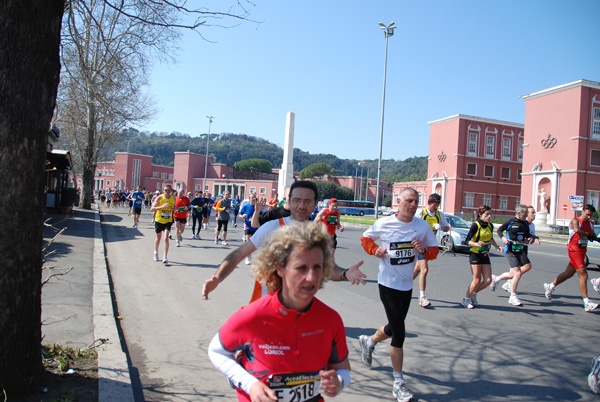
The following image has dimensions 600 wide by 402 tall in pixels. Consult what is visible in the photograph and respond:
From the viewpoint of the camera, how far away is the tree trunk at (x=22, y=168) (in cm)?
320

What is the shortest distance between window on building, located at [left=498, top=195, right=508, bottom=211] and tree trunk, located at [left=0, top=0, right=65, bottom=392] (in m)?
61.3

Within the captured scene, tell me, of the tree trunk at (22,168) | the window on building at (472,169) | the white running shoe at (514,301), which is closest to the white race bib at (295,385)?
the tree trunk at (22,168)

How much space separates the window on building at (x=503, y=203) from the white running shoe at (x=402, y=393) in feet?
196

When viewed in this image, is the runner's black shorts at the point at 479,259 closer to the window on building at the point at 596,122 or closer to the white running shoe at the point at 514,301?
the white running shoe at the point at 514,301

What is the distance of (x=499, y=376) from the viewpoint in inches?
178

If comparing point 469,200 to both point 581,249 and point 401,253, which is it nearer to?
point 581,249

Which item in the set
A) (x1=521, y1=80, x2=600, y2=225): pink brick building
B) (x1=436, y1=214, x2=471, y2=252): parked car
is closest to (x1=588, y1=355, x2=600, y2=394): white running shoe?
(x1=436, y1=214, x2=471, y2=252): parked car

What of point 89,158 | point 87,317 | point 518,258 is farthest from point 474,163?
point 87,317

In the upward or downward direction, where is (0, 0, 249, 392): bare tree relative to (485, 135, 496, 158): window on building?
downward

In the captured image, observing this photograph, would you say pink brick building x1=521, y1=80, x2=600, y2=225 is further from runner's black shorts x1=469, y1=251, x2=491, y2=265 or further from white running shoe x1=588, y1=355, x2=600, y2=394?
white running shoe x1=588, y1=355, x2=600, y2=394

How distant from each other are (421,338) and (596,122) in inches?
1749

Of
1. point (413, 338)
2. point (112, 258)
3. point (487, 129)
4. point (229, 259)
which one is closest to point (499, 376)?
point (413, 338)

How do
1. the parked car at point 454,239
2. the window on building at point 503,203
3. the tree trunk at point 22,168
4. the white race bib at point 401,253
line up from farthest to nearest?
the window on building at point 503,203 → the parked car at point 454,239 → the white race bib at point 401,253 → the tree trunk at point 22,168

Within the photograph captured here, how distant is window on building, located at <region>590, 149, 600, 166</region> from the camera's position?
40875 mm
